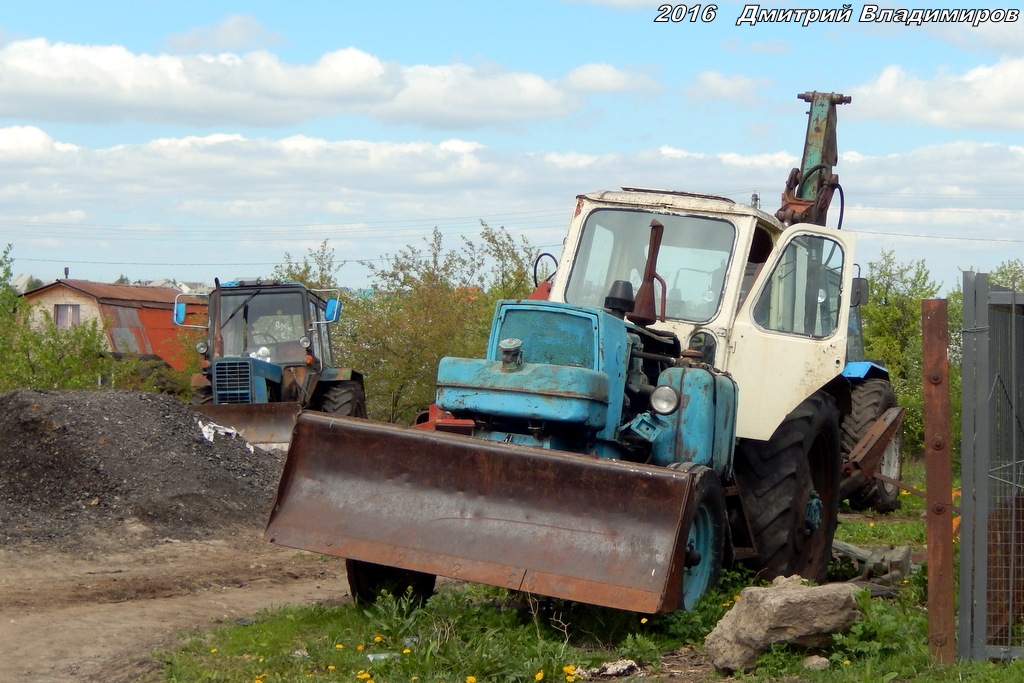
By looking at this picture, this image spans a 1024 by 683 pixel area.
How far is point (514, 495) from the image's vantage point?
5617 mm

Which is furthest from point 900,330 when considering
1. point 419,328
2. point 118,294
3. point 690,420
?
point 118,294

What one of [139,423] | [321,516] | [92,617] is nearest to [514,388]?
[321,516]

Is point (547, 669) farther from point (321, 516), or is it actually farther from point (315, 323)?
point (315, 323)

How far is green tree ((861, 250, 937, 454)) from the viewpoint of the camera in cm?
2017

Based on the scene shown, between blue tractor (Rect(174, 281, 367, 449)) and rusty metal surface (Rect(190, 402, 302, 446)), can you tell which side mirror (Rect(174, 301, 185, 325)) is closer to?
blue tractor (Rect(174, 281, 367, 449))

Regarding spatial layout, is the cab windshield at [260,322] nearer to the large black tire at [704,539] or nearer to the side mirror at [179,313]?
the side mirror at [179,313]

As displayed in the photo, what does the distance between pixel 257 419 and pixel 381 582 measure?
7.55 metres

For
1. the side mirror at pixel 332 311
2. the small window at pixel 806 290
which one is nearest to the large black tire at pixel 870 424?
the small window at pixel 806 290

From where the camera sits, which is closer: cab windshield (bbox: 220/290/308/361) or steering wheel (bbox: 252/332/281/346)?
cab windshield (bbox: 220/290/308/361)

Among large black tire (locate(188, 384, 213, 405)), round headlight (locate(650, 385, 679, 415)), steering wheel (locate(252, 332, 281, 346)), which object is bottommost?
large black tire (locate(188, 384, 213, 405))

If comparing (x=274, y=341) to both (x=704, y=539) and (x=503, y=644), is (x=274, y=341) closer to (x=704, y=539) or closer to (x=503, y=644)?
(x=704, y=539)

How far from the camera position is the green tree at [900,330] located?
2017 cm

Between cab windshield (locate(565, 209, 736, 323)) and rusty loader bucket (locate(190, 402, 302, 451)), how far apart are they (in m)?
6.96

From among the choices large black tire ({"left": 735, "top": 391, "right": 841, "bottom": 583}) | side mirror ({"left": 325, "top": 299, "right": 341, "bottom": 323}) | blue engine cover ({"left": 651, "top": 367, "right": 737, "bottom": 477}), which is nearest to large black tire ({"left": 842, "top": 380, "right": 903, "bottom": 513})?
large black tire ({"left": 735, "top": 391, "right": 841, "bottom": 583})
